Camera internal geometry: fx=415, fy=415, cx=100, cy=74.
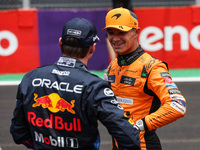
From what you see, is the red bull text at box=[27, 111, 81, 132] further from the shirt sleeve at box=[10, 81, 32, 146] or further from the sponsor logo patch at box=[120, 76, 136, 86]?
the sponsor logo patch at box=[120, 76, 136, 86]

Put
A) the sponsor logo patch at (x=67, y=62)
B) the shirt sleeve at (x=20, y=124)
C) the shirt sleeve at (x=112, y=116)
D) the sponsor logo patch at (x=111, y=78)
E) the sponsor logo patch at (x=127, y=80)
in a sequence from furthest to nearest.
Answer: the sponsor logo patch at (x=111, y=78)
the sponsor logo patch at (x=127, y=80)
the shirt sleeve at (x=20, y=124)
the sponsor logo patch at (x=67, y=62)
the shirt sleeve at (x=112, y=116)

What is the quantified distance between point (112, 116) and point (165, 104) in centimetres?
68

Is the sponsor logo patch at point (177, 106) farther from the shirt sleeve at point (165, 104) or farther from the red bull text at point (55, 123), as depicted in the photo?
the red bull text at point (55, 123)

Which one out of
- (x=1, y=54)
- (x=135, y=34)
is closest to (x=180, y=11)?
(x=1, y=54)

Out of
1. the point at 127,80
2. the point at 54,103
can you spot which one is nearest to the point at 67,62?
the point at 54,103

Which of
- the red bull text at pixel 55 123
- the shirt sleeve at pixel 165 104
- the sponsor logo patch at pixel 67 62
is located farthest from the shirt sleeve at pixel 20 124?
the shirt sleeve at pixel 165 104

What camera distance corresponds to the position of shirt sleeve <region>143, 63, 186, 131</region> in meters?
3.18

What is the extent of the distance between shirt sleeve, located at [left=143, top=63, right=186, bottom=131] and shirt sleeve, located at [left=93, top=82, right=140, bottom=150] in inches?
19.8

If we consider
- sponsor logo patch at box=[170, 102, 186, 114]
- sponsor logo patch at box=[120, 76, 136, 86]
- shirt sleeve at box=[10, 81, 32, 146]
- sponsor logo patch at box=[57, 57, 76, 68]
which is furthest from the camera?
sponsor logo patch at box=[120, 76, 136, 86]

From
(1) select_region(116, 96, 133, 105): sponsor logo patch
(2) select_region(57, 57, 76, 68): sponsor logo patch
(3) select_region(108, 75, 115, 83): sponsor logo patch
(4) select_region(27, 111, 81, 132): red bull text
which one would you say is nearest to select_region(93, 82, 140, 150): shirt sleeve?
(4) select_region(27, 111, 81, 132): red bull text

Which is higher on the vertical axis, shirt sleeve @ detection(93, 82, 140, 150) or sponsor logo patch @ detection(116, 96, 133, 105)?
shirt sleeve @ detection(93, 82, 140, 150)

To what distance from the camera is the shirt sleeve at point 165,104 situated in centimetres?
318

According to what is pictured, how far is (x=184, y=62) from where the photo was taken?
10867 mm

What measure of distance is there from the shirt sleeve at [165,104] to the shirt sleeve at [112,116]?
50 centimetres
